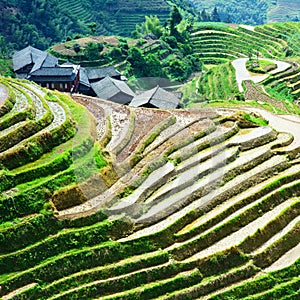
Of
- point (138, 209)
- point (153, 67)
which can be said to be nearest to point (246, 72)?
point (153, 67)

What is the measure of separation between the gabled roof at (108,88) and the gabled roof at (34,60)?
436cm

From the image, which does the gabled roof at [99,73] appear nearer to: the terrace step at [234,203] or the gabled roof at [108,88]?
the gabled roof at [108,88]

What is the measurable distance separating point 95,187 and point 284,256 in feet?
24.1

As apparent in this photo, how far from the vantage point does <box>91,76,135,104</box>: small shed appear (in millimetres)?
39094

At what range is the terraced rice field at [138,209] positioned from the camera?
16.2 meters

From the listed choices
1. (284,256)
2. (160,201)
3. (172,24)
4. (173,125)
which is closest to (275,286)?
(284,256)

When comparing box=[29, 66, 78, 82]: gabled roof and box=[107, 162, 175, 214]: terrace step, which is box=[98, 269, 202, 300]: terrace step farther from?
box=[29, 66, 78, 82]: gabled roof

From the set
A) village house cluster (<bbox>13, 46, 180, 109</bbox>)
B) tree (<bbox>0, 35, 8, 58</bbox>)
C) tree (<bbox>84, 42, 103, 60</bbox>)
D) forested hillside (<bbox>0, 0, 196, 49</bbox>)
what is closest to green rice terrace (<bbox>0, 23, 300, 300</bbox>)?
village house cluster (<bbox>13, 46, 180, 109</bbox>)

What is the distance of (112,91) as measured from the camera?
39719 millimetres

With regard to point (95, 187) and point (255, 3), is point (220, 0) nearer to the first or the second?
point (255, 3)

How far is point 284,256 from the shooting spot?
18.8 m

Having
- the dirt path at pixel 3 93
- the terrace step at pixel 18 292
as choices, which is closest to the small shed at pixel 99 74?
the dirt path at pixel 3 93

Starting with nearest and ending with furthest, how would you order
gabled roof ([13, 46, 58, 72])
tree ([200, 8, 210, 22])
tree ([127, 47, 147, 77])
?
gabled roof ([13, 46, 58, 72]) < tree ([127, 47, 147, 77]) < tree ([200, 8, 210, 22])

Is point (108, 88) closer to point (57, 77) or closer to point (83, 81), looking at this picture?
point (83, 81)
